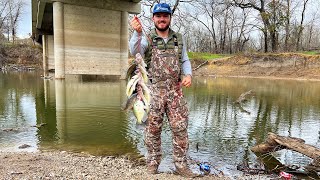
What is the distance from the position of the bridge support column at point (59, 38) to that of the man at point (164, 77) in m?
16.4

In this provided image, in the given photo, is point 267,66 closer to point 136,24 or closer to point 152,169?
point 152,169

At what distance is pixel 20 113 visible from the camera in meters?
10.3

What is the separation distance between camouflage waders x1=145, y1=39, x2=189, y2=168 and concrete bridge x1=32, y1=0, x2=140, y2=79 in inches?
644

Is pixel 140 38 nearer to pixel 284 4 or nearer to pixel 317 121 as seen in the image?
pixel 317 121

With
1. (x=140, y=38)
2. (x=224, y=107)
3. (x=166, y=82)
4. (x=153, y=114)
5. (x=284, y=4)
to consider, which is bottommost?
(x=224, y=107)

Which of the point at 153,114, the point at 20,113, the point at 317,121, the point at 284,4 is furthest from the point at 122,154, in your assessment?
the point at 284,4

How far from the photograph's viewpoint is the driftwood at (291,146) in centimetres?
532

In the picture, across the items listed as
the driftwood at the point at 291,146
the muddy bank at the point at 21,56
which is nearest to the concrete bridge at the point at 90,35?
the driftwood at the point at 291,146

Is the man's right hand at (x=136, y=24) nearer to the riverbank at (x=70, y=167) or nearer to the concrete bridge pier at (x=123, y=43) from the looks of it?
the riverbank at (x=70, y=167)

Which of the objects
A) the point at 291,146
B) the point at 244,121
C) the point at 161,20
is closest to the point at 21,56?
the point at 244,121

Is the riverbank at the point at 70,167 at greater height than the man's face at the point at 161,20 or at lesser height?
lesser

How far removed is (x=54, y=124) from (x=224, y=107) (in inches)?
256

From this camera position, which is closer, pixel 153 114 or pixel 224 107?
pixel 153 114

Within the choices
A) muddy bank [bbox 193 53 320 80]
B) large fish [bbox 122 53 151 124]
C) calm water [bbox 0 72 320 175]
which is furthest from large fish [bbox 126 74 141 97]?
muddy bank [bbox 193 53 320 80]
